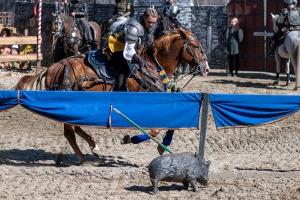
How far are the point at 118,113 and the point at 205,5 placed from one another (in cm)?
1620

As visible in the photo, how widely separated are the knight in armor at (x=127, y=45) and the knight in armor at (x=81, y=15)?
928 centimetres

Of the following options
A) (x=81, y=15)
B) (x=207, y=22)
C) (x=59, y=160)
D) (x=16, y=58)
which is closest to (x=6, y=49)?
(x=16, y=58)

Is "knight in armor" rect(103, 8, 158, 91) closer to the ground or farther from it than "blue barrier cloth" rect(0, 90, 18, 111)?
farther from it

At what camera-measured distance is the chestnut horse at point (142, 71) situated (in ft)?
34.3

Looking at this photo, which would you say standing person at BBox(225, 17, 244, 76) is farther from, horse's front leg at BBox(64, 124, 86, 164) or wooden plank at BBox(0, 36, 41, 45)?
horse's front leg at BBox(64, 124, 86, 164)

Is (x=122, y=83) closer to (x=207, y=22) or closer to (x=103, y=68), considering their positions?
(x=103, y=68)

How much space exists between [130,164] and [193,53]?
1.93m

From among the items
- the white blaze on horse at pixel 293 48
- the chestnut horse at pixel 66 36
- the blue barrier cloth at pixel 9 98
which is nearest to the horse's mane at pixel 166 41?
the blue barrier cloth at pixel 9 98

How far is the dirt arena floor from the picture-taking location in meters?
8.60

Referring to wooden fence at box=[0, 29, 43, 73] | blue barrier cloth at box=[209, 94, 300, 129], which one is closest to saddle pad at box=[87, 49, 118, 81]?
blue barrier cloth at box=[209, 94, 300, 129]

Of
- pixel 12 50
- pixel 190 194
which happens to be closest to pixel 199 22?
pixel 12 50

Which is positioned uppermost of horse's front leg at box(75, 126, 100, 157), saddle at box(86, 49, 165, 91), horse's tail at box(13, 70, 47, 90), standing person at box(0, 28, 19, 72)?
standing person at box(0, 28, 19, 72)

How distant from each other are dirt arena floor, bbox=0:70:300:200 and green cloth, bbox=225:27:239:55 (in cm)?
876

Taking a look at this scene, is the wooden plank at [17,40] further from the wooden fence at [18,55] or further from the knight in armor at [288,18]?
the knight in armor at [288,18]
